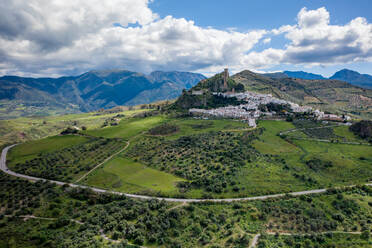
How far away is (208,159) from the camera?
324ft

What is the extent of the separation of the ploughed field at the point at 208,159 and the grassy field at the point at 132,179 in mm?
348

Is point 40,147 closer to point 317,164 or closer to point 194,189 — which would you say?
point 194,189

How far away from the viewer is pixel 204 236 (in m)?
52.8

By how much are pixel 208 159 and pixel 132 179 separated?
35.6 meters

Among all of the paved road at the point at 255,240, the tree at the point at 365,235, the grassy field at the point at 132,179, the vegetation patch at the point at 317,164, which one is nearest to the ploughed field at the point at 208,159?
the vegetation patch at the point at 317,164

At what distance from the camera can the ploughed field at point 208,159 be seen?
79613 mm

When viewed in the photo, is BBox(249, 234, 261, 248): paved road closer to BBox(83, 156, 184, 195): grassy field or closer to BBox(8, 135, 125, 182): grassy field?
BBox(83, 156, 184, 195): grassy field

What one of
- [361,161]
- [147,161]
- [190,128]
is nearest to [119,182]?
[147,161]

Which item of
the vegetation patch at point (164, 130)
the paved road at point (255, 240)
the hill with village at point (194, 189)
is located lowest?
the paved road at point (255, 240)

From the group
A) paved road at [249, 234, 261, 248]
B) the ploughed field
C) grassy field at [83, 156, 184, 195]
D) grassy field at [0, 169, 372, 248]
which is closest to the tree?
grassy field at [0, 169, 372, 248]

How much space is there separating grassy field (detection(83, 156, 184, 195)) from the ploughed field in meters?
0.35

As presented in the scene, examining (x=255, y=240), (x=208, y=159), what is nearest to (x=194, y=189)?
(x=208, y=159)

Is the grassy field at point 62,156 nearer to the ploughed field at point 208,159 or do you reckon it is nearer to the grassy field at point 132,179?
the ploughed field at point 208,159

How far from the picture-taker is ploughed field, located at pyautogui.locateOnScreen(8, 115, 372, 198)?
79613 millimetres
